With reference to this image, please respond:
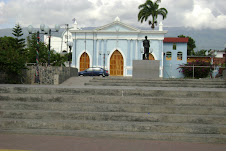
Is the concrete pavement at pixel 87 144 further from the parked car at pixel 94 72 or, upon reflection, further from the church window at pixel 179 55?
the church window at pixel 179 55

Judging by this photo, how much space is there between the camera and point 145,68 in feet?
52.1

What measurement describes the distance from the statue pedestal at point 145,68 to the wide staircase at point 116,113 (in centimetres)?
755

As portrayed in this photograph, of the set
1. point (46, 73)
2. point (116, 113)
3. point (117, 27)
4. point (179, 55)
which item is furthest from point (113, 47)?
point (116, 113)

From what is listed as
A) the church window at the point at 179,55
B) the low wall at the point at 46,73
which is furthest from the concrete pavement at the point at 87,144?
the church window at the point at 179,55

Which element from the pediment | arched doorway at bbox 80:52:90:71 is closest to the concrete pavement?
arched doorway at bbox 80:52:90:71

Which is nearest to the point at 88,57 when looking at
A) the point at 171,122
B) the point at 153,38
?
the point at 153,38

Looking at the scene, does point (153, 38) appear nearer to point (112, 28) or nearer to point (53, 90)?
point (112, 28)

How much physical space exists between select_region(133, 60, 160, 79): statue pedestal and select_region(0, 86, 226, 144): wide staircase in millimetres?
7548

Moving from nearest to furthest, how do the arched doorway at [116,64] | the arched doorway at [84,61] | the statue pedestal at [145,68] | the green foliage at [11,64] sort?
the green foliage at [11,64]
the statue pedestal at [145,68]
the arched doorway at [116,64]
the arched doorway at [84,61]

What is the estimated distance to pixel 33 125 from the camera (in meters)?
6.50

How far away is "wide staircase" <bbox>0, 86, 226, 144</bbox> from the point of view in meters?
6.16

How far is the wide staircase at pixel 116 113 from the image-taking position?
20.2 feet

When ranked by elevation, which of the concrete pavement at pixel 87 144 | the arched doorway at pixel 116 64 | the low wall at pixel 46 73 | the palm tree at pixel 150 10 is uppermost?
the palm tree at pixel 150 10

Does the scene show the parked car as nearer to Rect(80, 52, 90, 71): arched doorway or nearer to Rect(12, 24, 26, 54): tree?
Rect(80, 52, 90, 71): arched doorway
